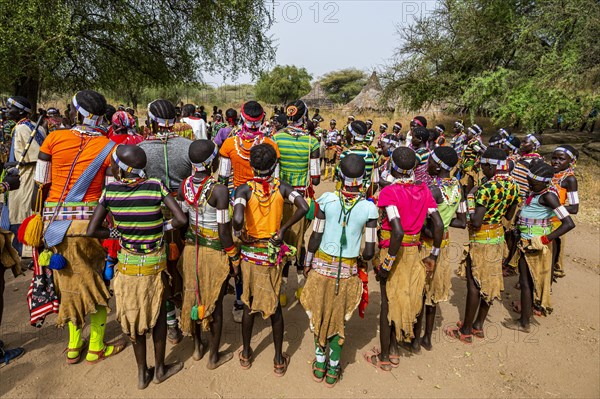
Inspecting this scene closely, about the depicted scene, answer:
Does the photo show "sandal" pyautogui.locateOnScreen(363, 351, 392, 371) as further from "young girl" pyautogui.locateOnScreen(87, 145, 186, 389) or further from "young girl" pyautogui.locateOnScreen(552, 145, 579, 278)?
"young girl" pyautogui.locateOnScreen(552, 145, 579, 278)

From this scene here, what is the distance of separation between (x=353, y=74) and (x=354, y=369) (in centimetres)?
5200

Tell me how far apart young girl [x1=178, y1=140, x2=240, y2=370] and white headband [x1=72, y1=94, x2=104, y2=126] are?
103 centimetres

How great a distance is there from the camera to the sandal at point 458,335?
405cm

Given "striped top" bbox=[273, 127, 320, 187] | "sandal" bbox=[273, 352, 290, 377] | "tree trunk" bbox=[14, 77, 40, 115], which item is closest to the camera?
"sandal" bbox=[273, 352, 290, 377]

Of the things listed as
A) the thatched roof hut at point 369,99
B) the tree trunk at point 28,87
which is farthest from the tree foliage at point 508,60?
the tree trunk at point 28,87

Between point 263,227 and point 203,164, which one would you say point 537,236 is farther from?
point 203,164

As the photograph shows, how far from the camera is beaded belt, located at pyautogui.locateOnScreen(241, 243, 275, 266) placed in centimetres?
309

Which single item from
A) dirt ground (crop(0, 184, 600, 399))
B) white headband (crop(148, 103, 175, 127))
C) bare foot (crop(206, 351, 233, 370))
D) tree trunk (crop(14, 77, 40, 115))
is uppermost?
tree trunk (crop(14, 77, 40, 115))

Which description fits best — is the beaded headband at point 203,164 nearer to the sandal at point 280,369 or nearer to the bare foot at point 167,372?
the bare foot at point 167,372

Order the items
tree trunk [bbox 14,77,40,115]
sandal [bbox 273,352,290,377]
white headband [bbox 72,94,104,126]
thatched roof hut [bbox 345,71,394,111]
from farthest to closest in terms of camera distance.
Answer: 1. thatched roof hut [bbox 345,71,394,111]
2. tree trunk [bbox 14,77,40,115]
3. sandal [bbox 273,352,290,377]
4. white headband [bbox 72,94,104,126]

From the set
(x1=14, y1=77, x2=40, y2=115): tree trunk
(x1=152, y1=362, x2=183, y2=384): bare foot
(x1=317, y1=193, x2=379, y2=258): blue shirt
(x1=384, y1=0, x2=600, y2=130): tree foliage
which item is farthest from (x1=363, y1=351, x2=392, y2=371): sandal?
(x1=14, y1=77, x2=40, y2=115): tree trunk

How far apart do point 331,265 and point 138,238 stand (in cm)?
159

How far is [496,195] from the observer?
354cm

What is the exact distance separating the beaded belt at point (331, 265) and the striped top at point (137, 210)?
1359 mm
